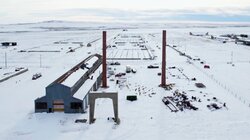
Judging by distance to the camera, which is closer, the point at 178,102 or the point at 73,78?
the point at 178,102

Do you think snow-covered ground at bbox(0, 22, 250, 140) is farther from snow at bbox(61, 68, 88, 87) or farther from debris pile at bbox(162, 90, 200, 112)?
snow at bbox(61, 68, 88, 87)

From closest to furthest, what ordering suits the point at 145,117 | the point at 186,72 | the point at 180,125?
the point at 180,125, the point at 145,117, the point at 186,72

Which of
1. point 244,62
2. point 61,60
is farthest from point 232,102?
point 61,60

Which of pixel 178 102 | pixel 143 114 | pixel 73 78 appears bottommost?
pixel 143 114

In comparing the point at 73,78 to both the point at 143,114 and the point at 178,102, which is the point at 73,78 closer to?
the point at 143,114

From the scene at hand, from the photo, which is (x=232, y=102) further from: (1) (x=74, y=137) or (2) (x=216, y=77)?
(1) (x=74, y=137)

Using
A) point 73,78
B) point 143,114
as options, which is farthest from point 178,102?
point 73,78

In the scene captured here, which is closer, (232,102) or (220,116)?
(220,116)

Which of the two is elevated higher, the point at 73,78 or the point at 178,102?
the point at 73,78

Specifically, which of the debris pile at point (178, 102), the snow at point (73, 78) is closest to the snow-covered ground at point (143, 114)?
the debris pile at point (178, 102)

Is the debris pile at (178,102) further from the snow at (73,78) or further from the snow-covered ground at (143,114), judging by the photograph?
the snow at (73,78)

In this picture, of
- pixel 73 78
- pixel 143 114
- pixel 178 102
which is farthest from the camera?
pixel 73 78
